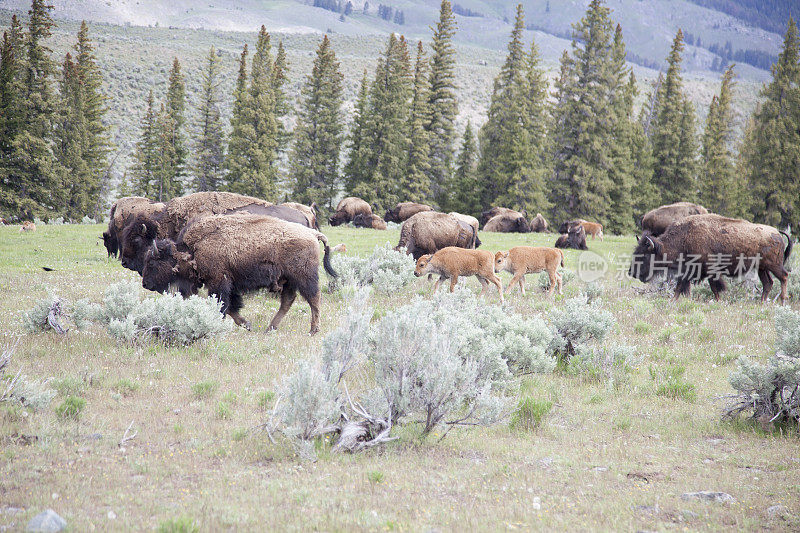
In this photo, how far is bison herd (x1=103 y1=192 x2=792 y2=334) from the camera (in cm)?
914

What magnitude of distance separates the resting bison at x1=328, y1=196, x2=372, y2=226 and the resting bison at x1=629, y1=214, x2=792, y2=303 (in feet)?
79.5

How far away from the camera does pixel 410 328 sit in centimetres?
557

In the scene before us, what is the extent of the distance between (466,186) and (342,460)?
3986cm

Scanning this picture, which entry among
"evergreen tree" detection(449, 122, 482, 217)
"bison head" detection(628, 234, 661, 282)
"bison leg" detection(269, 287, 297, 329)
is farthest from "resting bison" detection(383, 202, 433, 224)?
"bison leg" detection(269, 287, 297, 329)

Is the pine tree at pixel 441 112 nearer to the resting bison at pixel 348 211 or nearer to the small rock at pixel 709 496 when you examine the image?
the resting bison at pixel 348 211

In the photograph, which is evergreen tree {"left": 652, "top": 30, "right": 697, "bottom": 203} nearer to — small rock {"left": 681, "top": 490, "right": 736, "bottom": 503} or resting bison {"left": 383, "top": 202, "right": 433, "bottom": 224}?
resting bison {"left": 383, "top": 202, "right": 433, "bottom": 224}

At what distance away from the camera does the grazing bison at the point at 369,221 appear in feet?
111

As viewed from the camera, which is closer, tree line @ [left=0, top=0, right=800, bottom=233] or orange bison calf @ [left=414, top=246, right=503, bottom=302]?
orange bison calf @ [left=414, top=246, right=503, bottom=302]

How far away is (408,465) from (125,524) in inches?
84.2

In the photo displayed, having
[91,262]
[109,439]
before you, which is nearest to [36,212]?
[91,262]

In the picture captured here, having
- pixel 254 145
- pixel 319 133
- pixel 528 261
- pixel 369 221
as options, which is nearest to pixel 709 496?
pixel 528 261

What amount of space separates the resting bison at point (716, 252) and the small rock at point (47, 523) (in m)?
13.2

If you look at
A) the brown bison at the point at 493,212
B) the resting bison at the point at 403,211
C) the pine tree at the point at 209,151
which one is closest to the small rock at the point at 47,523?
the brown bison at the point at 493,212

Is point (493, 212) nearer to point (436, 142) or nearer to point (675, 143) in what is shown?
point (436, 142)
